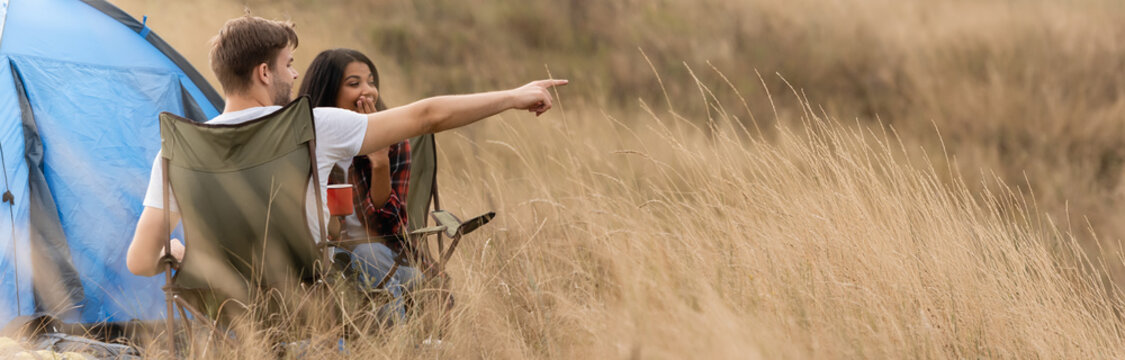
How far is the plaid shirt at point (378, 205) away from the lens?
10.2ft

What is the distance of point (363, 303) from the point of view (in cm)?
265

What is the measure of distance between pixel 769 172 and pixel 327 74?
154 centimetres

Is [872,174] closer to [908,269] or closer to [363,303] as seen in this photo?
[908,269]

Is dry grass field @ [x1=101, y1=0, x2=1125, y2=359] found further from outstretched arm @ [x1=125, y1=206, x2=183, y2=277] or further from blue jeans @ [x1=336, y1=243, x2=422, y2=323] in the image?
outstretched arm @ [x1=125, y1=206, x2=183, y2=277]

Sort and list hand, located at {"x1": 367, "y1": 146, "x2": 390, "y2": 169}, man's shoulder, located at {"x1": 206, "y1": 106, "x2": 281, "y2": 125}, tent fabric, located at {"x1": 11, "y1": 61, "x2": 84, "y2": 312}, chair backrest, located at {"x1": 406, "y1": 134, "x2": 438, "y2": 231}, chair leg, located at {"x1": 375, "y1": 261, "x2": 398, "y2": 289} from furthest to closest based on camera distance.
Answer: chair backrest, located at {"x1": 406, "y1": 134, "x2": 438, "y2": 231}, tent fabric, located at {"x1": 11, "y1": 61, "x2": 84, "y2": 312}, hand, located at {"x1": 367, "y1": 146, "x2": 390, "y2": 169}, chair leg, located at {"x1": 375, "y1": 261, "x2": 398, "y2": 289}, man's shoulder, located at {"x1": 206, "y1": 106, "x2": 281, "y2": 125}

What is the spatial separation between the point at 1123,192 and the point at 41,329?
18.5 ft

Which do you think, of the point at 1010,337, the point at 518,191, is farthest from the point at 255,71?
the point at 518,191

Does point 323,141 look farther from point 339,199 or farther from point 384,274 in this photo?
point 384,274

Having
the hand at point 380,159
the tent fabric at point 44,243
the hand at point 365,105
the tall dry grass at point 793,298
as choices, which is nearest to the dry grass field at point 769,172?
the tall dry grass at point 793,298

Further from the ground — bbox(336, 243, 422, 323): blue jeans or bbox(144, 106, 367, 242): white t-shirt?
bbox(144, 106, 367, 242): white t-shirt

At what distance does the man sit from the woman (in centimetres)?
37

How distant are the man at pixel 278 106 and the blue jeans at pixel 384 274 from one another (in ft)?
0.61

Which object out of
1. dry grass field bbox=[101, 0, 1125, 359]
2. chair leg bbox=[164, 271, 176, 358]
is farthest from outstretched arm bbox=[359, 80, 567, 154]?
chair leg bbox=[164, 271, 176, 358]

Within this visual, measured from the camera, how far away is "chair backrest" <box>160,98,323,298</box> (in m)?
2.43
